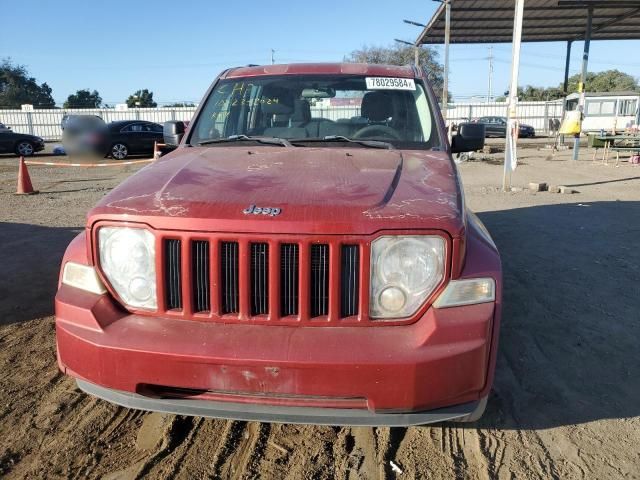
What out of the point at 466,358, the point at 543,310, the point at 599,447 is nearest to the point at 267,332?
the point at 466,358

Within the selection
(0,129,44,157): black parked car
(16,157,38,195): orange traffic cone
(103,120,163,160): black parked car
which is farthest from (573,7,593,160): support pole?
(0,129,44,157): black parked car

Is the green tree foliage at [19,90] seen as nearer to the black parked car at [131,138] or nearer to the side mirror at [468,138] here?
the black parked car at [131,138]

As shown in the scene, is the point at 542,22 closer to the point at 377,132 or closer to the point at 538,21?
Answer: the point at 538,21

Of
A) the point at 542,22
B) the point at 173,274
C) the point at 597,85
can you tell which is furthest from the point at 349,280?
the point at 597,85

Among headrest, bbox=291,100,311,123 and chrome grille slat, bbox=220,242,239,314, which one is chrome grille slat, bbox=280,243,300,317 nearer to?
chrome grille slat, bbox=220,242,239,314

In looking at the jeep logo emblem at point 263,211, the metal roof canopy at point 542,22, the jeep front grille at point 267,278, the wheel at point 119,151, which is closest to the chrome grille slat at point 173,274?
the jeep front grille at point 267,278

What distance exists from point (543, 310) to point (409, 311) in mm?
2634

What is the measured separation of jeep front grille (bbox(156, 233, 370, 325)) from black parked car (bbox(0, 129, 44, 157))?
2363cm

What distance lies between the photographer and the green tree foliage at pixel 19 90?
195 ft

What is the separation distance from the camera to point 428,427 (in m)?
2.78

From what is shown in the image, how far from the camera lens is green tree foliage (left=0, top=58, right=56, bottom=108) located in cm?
5938

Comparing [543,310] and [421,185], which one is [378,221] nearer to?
[421,185]

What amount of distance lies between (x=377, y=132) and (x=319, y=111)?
18.3 inches

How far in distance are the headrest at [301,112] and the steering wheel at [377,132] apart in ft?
1.26
